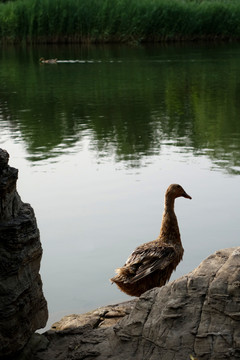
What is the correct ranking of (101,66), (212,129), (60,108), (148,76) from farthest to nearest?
(101,66), (148,76), (60,108), (212,129)

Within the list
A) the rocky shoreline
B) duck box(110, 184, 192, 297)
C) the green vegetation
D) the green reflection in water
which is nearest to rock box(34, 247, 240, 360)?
the rocky shoreline

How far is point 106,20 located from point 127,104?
63.6 feet

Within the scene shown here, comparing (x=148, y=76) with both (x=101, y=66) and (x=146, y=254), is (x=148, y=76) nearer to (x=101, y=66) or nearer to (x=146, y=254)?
(x=101, y=66)

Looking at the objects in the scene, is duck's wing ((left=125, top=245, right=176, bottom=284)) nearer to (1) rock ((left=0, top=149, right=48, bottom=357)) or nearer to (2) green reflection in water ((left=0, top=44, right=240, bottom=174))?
(1) rock ((left=0, top=149, right=48, bottom=357))

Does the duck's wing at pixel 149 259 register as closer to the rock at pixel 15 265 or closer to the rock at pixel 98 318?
the rock at pixel 98 318

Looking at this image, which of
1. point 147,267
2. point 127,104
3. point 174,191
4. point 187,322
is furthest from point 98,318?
point 127,104

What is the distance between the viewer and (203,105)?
717 inches

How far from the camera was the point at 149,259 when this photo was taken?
6.11 m

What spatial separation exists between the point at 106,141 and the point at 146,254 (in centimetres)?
791

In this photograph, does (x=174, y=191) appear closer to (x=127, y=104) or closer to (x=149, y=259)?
(x=149, y=259)

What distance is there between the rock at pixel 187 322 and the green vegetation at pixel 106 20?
106 feet

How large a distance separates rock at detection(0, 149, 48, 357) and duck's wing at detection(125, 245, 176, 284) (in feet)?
3.39

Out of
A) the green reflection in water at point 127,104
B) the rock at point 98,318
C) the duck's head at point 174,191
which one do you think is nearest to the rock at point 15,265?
the rock at point 98,318

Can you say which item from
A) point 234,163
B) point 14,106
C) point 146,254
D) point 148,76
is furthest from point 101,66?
point 146,254
